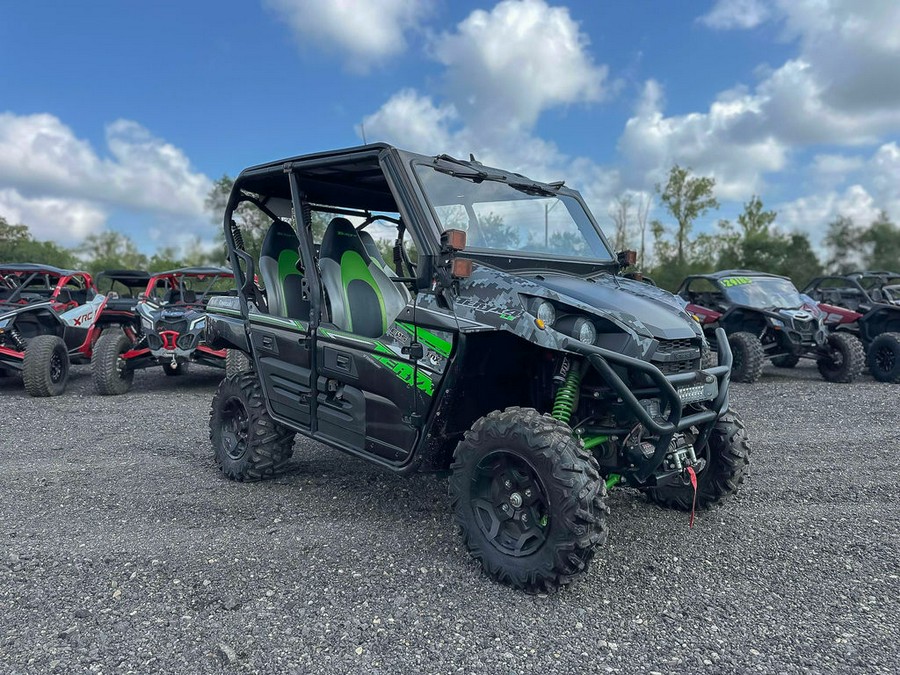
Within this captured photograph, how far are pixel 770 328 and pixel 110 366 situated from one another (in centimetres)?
959

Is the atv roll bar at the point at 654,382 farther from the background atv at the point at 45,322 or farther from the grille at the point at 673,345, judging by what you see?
the background atv at the point at 45,322

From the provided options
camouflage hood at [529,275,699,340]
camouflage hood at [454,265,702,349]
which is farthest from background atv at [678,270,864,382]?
camouflage hood at [454,265,702,349]

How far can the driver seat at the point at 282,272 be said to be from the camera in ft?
15.4

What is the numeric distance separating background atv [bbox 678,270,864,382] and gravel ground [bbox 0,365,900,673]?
447 centimetres

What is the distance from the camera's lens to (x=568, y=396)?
3178 mm

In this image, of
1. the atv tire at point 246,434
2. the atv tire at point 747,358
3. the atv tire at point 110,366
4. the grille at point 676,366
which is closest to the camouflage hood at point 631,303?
the grille at point 676,366

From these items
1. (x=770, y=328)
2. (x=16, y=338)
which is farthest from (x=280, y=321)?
(x=770, y=328)

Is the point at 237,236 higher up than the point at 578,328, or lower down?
higher up

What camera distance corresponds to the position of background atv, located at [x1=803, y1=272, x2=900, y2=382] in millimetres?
10084

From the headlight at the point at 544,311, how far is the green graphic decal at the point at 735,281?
864cm

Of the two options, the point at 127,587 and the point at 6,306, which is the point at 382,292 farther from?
the point at 6,306

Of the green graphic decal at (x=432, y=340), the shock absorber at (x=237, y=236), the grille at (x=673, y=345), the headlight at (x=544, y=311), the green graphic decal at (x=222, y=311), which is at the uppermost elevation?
the shock absorber at (x=237, y=236)

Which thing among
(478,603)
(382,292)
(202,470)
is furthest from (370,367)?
(202,470)

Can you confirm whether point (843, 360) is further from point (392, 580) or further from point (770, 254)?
point (770, 254)
